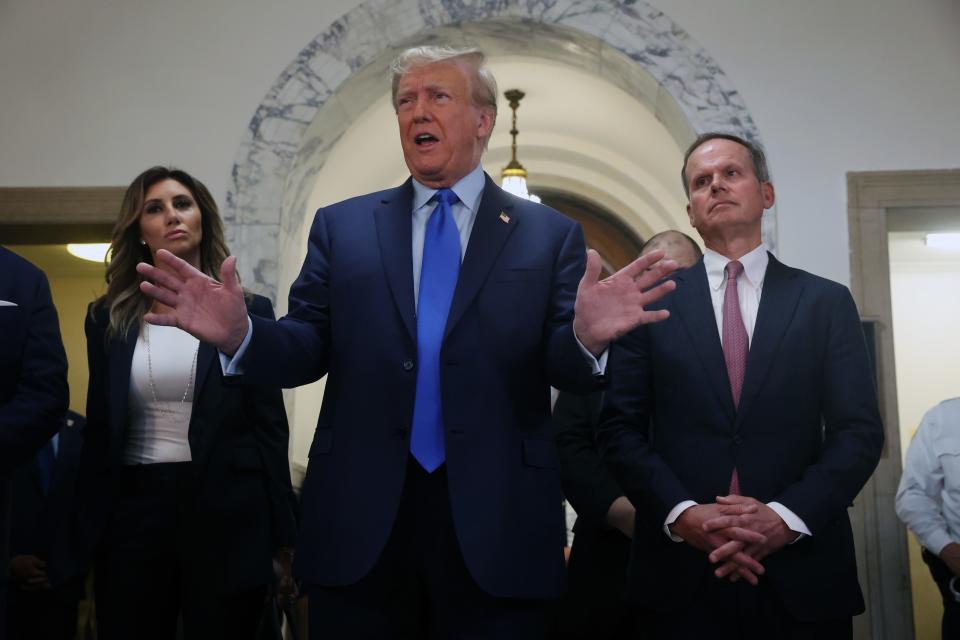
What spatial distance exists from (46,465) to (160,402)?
1420 mm

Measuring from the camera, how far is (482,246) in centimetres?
207

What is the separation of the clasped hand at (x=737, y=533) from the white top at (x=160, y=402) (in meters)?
1.34

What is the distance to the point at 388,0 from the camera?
16.1 ft

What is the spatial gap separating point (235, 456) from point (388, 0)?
9.44ft

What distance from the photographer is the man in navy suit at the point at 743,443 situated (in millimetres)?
2170

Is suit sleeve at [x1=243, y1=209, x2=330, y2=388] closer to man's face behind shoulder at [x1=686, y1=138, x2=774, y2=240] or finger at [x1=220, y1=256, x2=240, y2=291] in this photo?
finger at [x1=220, y1=256, x2=240, y2=291]

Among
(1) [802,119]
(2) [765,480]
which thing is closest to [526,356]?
(2) [765,480]

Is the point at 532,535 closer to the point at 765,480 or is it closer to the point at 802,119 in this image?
the point at 765,480

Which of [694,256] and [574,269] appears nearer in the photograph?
[574,269]

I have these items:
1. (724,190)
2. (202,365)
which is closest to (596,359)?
(724,190)

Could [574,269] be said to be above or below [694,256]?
below

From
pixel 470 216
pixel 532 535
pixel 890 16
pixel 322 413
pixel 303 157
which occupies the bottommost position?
pixel 532 535

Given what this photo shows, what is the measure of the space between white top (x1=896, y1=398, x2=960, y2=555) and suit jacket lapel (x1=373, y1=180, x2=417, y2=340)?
258 cm

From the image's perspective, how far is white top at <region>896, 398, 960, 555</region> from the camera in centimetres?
379
